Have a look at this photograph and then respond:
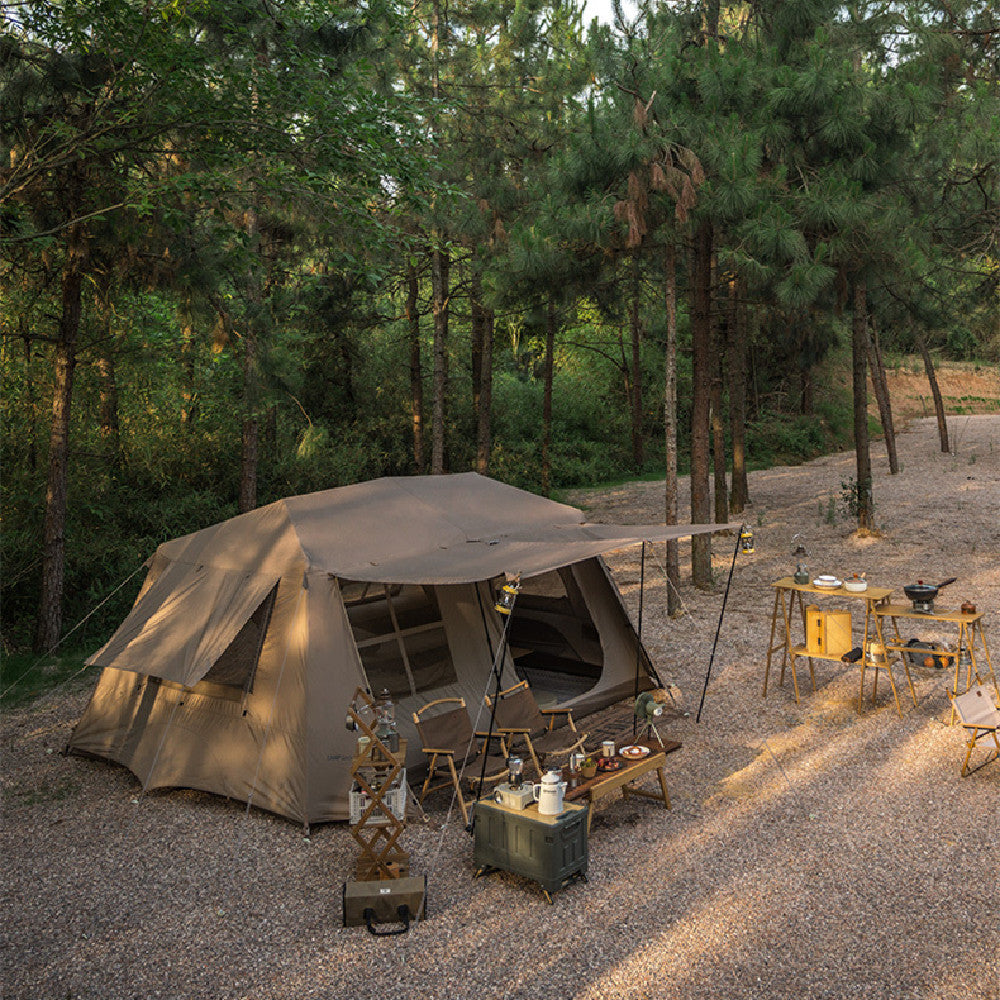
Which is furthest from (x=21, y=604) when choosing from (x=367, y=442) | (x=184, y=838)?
(x=367, y=442)

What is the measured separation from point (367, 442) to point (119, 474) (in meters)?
7.53

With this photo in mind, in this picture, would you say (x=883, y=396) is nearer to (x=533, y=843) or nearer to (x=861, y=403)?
(x=861, y=403)

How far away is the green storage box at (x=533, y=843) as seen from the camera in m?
4.86

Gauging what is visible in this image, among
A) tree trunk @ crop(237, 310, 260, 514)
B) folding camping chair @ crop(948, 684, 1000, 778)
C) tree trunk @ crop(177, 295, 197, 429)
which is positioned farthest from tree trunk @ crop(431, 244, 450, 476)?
folding camping chair @ crop(948, 684, 1000, 778)

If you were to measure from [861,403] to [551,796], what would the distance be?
1167 centimetres

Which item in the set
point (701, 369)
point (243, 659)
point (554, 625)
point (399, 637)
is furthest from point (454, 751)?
point (701, 369)

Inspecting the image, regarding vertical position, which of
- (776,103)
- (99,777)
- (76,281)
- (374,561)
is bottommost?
(99,777)

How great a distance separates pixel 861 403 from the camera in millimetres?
14641

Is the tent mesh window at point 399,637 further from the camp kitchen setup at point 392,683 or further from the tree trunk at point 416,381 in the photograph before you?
the tree trunk at point 416,381

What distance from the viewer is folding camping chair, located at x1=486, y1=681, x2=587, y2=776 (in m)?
6.62

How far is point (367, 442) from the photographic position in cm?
1966

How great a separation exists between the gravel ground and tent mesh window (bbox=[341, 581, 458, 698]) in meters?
1.14

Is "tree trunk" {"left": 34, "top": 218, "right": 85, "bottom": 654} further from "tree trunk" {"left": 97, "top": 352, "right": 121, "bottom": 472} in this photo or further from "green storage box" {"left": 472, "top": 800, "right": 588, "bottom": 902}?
"green storage box" {"left": 472, "top": 800, "right": 588, "bottom": 902}

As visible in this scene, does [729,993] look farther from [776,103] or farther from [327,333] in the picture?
[327,333]
